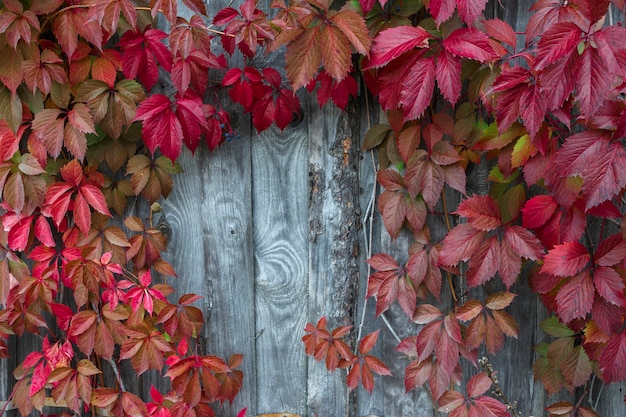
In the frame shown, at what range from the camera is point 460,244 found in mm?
1558

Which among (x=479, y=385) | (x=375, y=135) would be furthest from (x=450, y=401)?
(x=375, y=135)

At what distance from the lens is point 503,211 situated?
1628 mm

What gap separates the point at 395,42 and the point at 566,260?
0.66 metres

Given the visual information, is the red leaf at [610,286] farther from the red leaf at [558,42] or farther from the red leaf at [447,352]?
the red leaf at [558,42]

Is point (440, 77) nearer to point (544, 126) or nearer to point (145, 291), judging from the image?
point (544, 126)

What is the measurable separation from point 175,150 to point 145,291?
40cm

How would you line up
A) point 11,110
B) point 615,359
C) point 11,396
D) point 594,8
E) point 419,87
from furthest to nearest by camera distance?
1. point 11,396
2. point 11,110
3. point 615,359
4. point 419,87
5. point 594,8

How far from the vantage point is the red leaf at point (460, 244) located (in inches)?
60.9

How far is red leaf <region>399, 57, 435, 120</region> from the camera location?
1403 millimetres

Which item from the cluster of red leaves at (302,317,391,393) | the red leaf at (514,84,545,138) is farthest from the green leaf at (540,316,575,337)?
the red leaf at (514,84,545,138)

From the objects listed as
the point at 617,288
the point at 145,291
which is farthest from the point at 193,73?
the point at 617,288

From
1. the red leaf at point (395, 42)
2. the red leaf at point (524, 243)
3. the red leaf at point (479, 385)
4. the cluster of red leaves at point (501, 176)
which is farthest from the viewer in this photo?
the red leaf at point (479, 385)

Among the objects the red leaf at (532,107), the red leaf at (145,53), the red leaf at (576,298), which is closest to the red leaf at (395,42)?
the red leaf at (532,107)

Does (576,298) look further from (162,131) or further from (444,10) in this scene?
(162,131)
